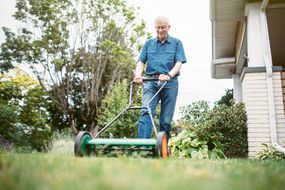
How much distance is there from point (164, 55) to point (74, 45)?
34.4 ft

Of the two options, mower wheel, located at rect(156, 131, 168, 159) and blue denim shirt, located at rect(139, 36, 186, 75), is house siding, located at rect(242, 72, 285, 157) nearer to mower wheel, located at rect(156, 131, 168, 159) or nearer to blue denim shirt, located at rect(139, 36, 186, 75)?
blue denim shirt, located at rect(139, 36, 186, 75)

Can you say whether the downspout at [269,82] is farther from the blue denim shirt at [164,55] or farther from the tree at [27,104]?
the tree at [27,104]

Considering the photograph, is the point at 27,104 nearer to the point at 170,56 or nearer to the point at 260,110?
the point at 260,110

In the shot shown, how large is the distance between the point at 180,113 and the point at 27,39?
26.4 ft

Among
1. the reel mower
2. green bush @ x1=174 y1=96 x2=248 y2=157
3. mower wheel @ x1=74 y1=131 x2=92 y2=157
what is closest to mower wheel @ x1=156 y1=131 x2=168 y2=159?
the reel mower

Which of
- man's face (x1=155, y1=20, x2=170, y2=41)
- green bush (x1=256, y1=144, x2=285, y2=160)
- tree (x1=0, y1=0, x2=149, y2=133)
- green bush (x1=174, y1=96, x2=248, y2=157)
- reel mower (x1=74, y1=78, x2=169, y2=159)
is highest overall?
tree (x1=0, y1=0, x2=149, y2=133)

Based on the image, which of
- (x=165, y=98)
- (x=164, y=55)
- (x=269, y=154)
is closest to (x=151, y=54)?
(x=164, y=55)

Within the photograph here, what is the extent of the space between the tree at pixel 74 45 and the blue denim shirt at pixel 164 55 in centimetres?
902

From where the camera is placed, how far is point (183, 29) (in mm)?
16328

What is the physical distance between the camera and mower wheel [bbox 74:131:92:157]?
3320 millimetres

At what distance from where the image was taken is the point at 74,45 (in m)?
14.4

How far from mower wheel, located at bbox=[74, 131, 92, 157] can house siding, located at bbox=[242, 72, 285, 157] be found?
3300 millimetres

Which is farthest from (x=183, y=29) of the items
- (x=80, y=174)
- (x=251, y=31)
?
(x=80, y=174)

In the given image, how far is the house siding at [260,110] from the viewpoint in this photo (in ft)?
19.1
